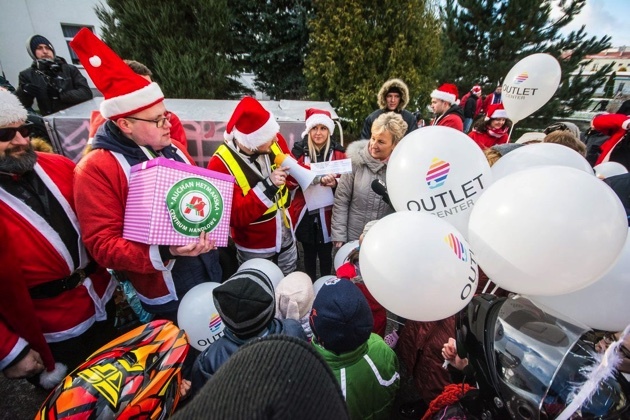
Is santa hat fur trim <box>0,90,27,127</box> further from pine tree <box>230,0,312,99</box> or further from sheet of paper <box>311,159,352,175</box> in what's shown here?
pine tree <box>230,0,312,99</box>

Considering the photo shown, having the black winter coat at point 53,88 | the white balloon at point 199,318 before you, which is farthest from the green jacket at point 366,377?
the black winter coat at point 53,88

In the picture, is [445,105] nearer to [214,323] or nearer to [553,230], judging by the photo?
[553,230]

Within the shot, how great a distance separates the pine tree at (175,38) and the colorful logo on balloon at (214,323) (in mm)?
5990

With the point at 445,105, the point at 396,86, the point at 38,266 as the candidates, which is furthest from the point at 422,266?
the point at 445,105

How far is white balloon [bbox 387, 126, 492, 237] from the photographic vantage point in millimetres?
1562

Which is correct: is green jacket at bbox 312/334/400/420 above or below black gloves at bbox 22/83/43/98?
below

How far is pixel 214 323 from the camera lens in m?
1.88

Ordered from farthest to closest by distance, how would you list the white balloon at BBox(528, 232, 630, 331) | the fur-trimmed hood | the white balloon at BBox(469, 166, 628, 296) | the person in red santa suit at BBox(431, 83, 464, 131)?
the person in red santa suit at BBox(431, 83, 464, 131), the fur-trimmed hood, the white balloon at BBox(528, 232, 630, 331), the white balloon at BBox(469, 166, 628, 296)

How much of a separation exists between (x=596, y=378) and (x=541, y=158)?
1231 mm

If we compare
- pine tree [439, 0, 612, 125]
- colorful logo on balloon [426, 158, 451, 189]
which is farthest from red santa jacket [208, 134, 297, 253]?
pine tree [439, 0, 612, 125]

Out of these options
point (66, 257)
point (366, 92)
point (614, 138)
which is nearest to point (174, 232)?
point (66, 257)

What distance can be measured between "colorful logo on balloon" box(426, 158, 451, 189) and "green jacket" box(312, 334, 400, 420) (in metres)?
0.89

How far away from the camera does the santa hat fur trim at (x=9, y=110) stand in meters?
1.40

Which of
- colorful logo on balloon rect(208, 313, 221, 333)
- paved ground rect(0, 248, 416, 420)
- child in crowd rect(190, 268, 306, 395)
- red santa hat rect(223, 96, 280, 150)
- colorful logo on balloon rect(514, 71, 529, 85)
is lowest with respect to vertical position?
paved ground rect(0, 248, 416, 420)
